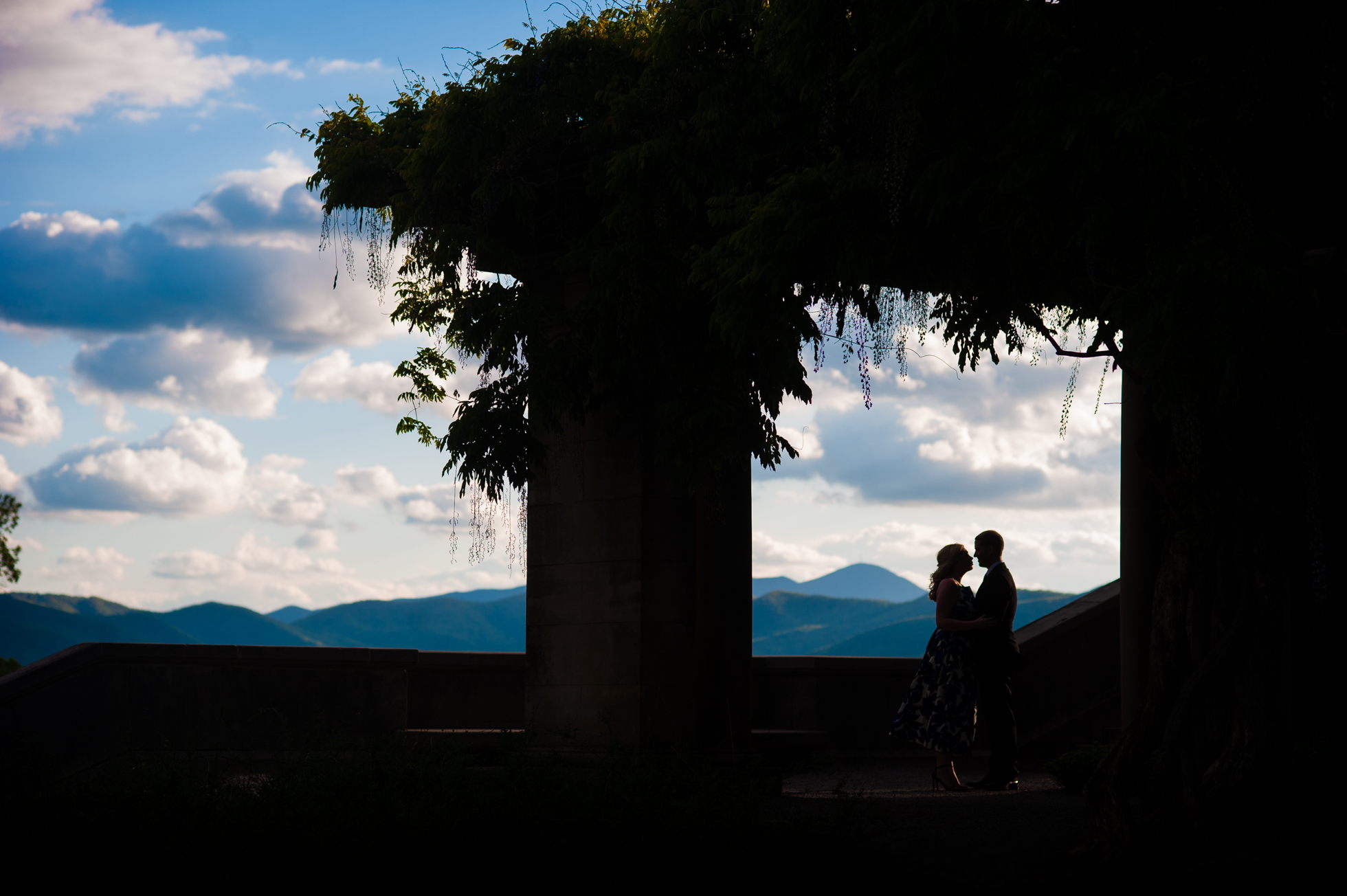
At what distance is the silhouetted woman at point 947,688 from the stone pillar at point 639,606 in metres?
1.45

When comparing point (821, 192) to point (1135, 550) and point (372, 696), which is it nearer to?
point (1135, 550)

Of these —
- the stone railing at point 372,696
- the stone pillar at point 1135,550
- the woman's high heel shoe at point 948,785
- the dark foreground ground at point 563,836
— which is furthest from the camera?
the stone railing at point 372,696

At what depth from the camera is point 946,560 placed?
10.6 metres


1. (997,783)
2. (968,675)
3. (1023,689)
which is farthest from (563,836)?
(1023,689)

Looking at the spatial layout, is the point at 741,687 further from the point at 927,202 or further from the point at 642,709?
the point at 927,202

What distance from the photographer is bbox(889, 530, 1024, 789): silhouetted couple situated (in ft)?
33.9

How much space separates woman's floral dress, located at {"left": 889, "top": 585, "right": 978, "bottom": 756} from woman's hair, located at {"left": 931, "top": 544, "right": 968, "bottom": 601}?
0.19 meters

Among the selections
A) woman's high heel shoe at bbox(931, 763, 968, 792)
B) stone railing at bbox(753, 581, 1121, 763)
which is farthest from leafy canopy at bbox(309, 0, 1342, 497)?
stone railing at bbox(753, 581, 1121, 763)

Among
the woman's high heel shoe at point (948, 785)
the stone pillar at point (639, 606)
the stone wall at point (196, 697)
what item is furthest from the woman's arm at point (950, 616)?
the stone wall at point (196, 697)

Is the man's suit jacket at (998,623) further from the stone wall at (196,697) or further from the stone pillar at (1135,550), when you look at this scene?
the stone wall at (196,697)

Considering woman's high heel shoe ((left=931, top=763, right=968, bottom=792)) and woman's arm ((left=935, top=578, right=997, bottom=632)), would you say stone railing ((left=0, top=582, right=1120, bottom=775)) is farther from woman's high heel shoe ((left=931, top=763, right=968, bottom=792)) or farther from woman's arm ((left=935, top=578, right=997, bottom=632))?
woman's arm ((left=935, top=578, right=997, bottom=632))

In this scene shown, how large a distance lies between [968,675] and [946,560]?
3.12 feet

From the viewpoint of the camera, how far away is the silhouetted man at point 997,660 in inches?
408

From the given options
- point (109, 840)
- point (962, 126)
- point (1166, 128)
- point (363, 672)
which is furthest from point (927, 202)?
point (363, 672)
